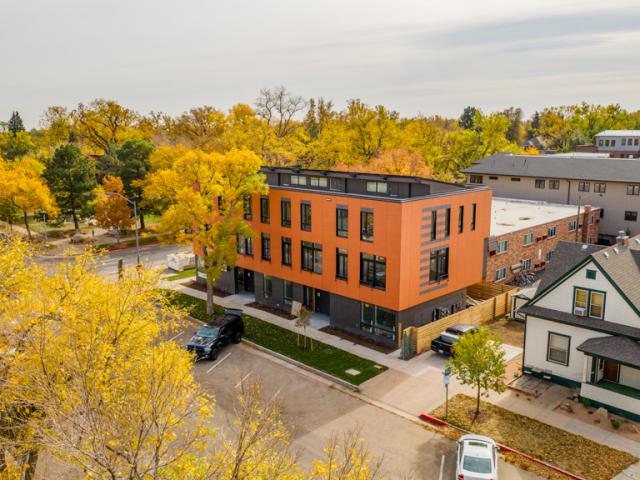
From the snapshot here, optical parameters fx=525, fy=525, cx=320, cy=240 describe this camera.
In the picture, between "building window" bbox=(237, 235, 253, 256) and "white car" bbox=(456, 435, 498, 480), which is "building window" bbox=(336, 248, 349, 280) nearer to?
"building window" bbox=(237, 235, 253, 256)

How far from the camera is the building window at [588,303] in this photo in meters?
26.0

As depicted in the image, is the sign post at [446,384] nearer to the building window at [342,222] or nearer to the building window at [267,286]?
the building window at [342,222]

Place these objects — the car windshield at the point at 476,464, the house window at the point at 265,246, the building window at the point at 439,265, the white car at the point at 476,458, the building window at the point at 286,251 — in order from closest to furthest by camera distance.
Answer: the white car at the point at 476,458
the car windshield at the point at 476,464
the building window at the point at 439,265
the building window at the point at 286,251
the house window at the point at 265,246

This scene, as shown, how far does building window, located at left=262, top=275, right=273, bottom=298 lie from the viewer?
4038cm

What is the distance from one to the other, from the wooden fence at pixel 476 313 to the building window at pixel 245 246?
15.1 meters

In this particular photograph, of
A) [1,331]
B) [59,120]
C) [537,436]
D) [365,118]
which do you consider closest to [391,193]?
[537,436]

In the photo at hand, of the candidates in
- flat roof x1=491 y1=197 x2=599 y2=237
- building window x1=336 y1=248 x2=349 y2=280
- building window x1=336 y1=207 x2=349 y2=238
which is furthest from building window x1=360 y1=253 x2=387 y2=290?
flat roof x1=491 y1=197 x2=599 y2=237

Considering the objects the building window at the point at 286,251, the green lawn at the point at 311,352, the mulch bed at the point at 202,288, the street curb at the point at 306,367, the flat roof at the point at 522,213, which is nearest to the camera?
the street curb at the point at 306,367

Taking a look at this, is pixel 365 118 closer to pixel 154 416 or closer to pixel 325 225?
pixel 325 225

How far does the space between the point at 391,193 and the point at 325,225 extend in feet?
16.6

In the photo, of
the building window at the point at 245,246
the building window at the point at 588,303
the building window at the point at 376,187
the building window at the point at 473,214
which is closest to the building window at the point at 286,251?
the building window at the point at 245,246

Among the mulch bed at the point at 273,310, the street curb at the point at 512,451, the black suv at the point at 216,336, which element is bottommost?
the street curb at the point at 512,451

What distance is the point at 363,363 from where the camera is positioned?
3017 cm

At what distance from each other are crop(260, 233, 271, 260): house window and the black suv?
22.8ft
